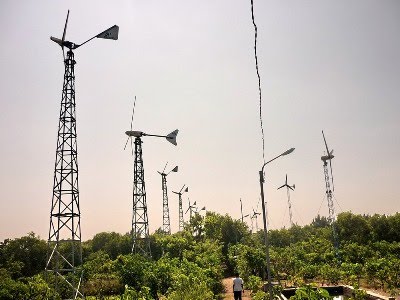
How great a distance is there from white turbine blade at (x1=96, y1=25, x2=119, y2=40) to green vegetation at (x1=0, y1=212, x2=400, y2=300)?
1461 cm

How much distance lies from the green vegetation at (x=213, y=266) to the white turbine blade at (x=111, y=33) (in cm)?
1461

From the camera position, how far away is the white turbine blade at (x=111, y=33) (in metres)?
20.2

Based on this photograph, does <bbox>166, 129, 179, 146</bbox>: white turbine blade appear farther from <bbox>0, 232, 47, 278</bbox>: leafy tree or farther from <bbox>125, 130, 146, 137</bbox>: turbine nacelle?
<bbox>0, 232, 47, 278</bbox>: leafy tree

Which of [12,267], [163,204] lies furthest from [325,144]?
[12,267]

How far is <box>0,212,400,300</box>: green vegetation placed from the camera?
1741 centimetres

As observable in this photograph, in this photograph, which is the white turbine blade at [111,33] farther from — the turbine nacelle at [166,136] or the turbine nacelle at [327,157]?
the turbine nacelle at [327,157]

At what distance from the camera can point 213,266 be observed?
1076 inches

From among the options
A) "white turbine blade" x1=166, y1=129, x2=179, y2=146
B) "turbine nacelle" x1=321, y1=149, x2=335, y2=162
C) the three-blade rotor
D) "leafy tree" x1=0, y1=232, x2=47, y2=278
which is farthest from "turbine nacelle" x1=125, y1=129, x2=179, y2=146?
"leafy tree" x1=0, y1=232, x2=47, y2=278

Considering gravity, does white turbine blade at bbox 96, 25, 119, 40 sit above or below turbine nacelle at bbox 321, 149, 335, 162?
above

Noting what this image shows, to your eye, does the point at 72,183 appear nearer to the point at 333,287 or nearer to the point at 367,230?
the point at 333,287

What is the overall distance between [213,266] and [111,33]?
1976 centimetres

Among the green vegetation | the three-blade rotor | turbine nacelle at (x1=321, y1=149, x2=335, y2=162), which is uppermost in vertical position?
the three-blade rotor

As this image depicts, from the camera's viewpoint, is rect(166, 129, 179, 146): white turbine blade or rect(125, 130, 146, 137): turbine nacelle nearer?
rect(166, 129, 179, 146): white turbine blade

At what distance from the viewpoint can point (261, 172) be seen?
1270 centimetres
